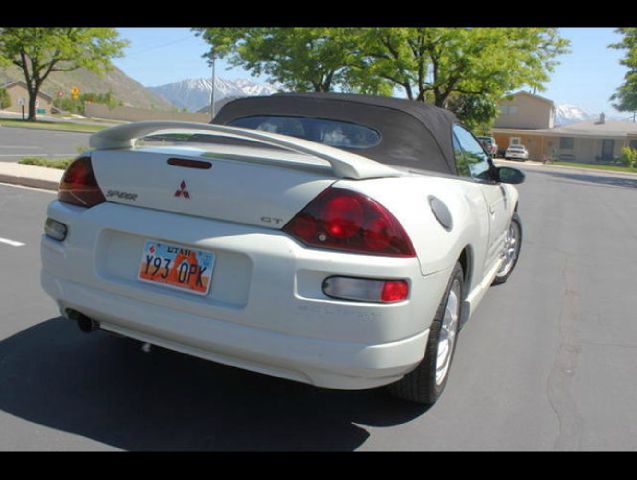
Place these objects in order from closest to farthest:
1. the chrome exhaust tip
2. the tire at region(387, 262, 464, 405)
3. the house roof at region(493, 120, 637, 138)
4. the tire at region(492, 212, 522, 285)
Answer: the tire at region(387, 262, 464, 405) < the chrome exhaust tip < the tire at region(492, 212, 522, 285) < the house roof at region(493, 120, 637, 138)

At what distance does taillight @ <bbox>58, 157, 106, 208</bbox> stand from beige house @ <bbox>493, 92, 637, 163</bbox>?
2373 inches

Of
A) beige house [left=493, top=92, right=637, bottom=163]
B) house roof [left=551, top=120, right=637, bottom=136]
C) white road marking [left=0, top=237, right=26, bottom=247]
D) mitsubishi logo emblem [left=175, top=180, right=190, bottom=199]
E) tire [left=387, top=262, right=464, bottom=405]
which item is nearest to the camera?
mitsubishi logo emblem [left=175, top=180, right=190, bottom=199]

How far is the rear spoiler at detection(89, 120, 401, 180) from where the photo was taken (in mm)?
2615

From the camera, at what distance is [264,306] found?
8.18ft

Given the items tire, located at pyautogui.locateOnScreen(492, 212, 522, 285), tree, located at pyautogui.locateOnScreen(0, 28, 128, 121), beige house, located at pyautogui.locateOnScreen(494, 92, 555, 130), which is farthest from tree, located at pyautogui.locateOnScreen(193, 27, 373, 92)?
beige house, located at pyautogui.locateOnScreen(494, 92, 555, 130)

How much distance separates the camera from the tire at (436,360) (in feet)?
9.52

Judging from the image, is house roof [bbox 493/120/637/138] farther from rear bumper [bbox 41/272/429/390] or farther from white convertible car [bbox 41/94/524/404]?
rear bumper [bbox 41/272/429/390]

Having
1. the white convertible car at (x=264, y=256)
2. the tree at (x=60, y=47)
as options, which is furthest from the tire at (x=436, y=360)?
the tree at (x=60, y=47)

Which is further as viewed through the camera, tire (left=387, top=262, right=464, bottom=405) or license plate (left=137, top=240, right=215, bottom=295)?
tire (left=387, top=262, right=464, bottom=405)

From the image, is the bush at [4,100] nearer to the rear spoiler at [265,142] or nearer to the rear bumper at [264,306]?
the rear spoiler at [265,142]

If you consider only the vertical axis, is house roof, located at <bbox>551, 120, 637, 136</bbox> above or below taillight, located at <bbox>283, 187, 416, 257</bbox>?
above

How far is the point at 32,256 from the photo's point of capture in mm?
5672
